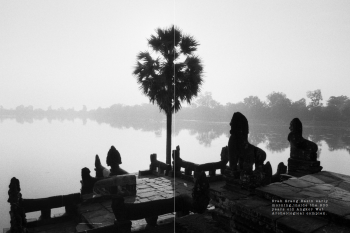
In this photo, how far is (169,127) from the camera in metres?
14.4

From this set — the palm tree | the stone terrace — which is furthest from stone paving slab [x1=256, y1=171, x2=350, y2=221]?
the palm tree

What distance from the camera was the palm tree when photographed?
1443 centimetres

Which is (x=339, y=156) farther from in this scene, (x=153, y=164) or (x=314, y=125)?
(x=314, y=125)

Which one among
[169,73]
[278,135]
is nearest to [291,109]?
[278,135]

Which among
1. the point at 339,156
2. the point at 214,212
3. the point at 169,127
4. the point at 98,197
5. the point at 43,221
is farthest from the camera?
the point at 339,156

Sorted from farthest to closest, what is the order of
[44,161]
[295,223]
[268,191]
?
[44,161], [268,191], [295,223]

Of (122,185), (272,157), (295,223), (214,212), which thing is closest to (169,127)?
(122,185)

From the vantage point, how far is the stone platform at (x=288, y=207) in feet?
9.68

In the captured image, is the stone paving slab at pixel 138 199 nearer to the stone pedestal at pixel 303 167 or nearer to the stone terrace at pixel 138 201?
the stone terrace at pixel 138 201

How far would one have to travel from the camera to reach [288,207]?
11.0 ft

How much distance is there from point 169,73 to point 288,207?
39.3ft

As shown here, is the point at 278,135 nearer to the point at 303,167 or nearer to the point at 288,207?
the point at 303,167

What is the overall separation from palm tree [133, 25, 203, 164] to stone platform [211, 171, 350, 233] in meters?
10.2

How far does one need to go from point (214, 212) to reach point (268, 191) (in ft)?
3.71
